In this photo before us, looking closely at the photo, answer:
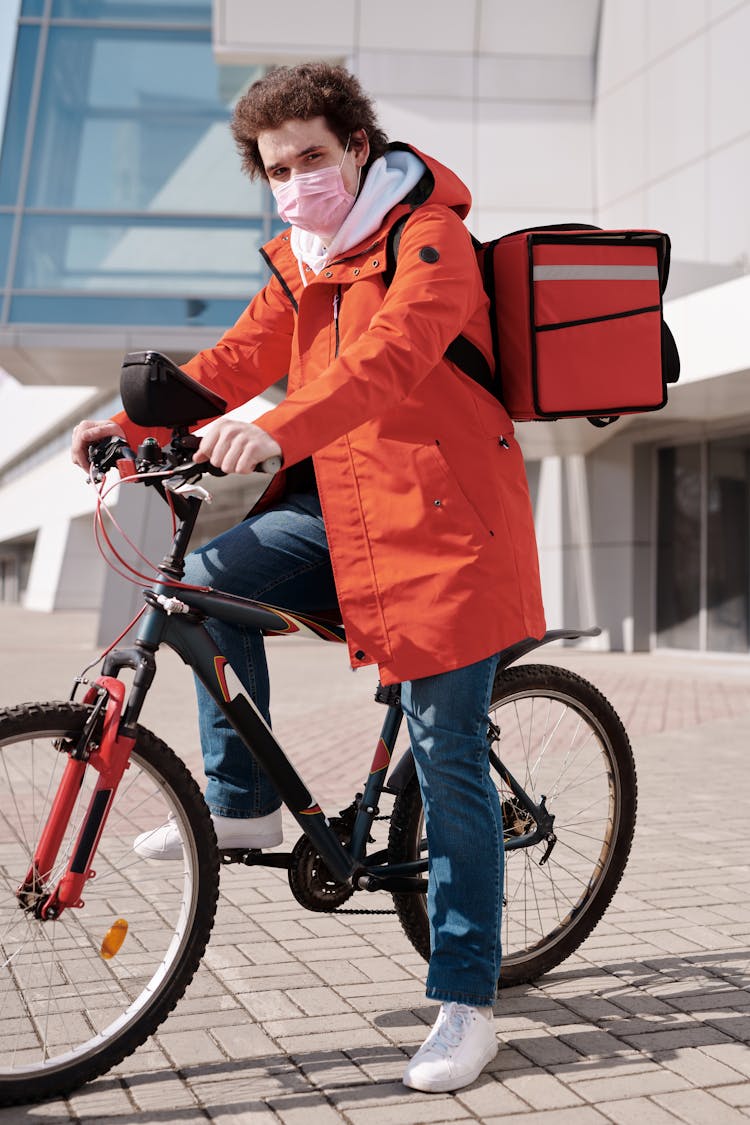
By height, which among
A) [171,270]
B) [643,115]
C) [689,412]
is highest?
[643,115]

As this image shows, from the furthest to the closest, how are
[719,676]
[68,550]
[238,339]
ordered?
[68,550]
[719,676]
[238,339]

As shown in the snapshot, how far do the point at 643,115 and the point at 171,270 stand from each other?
296 inches

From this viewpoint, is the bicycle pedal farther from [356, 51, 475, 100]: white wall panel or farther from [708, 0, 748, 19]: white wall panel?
[356, 51, 475, 100]: white wall panel

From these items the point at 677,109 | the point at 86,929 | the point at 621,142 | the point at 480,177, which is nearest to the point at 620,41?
the point at 621,142

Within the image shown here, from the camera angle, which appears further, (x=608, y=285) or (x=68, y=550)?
(x=68, y=550)

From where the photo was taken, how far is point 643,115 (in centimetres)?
1983

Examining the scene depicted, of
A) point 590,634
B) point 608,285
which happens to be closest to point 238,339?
point 608,285

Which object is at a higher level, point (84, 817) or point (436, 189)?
point (436, 189)

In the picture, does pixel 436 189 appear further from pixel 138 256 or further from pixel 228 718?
pixel 138 256

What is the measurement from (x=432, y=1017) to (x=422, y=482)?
1.29 m

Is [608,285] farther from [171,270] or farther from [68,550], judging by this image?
[68,550]

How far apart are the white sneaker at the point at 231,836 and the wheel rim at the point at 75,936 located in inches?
1.4

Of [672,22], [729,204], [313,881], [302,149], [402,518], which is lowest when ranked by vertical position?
[313,881]

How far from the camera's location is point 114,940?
2.60 metres
